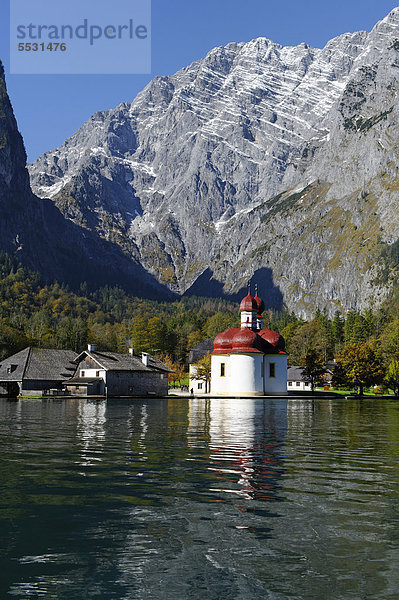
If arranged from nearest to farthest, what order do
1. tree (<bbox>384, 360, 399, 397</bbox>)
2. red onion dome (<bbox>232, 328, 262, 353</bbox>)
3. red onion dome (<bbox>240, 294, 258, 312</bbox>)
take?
red onion dome (<bbox>232, 328, 262, 353</bbox>) → red onion dome (<bbox>240, 294, 258, 312</bbox>) → tree (<bbox>384, 360, 399, 397</bbox>)

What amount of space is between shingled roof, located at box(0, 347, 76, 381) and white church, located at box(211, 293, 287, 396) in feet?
91.5

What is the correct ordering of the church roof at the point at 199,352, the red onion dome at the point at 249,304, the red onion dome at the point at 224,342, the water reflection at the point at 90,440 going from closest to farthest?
the water reflection at the point at 90,440 < the red onion dome at the point at 224,342 < the red onion dome at the point at 249,304 < the church roof at the point at 199,352

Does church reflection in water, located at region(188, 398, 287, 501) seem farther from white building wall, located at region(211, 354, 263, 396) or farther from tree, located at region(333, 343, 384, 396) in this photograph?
tree, located at region(333, 343, 384, 396)

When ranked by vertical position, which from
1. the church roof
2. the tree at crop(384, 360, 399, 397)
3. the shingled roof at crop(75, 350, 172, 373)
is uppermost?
the church roof

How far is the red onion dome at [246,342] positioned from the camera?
11906 cm

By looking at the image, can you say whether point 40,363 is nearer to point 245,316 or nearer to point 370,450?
point 245,316

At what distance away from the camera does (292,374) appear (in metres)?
168

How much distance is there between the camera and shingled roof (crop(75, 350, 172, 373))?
11123cm

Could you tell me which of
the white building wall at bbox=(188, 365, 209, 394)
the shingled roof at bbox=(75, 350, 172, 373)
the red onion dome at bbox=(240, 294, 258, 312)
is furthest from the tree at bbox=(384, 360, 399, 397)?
A: the shingled roof at bbox=(75, 350, 172, 373)

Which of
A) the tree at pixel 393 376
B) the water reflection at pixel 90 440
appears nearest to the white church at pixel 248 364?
the tree at pixel 393 376

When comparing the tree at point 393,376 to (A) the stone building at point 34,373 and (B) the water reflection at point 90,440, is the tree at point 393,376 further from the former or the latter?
(B) the water reflection at point 90,440

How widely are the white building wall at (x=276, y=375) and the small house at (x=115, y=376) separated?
19542 mm

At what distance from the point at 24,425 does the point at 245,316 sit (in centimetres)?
8889

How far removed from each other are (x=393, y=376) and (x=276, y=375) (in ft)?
94.7
